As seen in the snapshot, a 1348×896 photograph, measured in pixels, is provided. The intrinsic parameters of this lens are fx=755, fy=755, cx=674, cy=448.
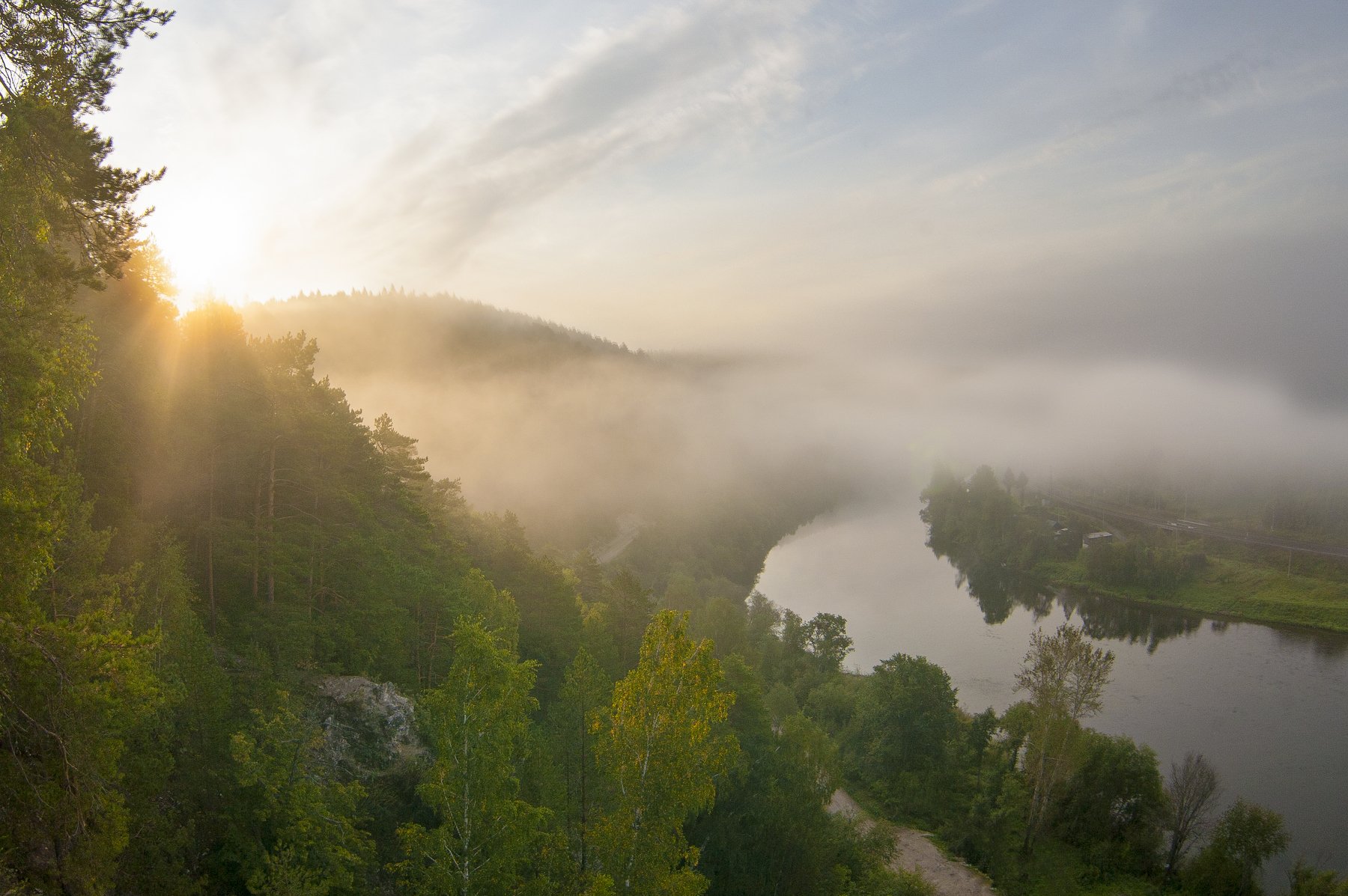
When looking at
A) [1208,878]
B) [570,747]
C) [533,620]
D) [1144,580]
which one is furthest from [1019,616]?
[570,747]

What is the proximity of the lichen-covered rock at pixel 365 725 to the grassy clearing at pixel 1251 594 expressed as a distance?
10357cm

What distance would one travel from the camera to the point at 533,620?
35.8 metres

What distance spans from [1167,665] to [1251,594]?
1467 inches

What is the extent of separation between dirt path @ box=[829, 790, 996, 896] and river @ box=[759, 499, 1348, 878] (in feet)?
49.1

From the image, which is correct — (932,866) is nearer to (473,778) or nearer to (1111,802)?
(1111,802)

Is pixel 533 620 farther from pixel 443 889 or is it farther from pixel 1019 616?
pixel 1019 616

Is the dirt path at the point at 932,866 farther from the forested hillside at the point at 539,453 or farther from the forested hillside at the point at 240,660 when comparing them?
the forested hillside at the point at 539,453

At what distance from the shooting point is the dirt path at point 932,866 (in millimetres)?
35281

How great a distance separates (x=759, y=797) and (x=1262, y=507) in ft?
553

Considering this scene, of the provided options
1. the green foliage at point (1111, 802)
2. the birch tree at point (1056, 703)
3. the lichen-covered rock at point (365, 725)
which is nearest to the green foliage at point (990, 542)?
the green foliage at point (1111, 802)

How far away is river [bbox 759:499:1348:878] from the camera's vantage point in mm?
48031

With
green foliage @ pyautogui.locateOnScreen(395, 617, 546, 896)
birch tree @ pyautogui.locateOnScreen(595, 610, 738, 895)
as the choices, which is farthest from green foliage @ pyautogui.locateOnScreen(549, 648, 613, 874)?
green foliage @ pyautogui.locateOnScreen(395, 617, 546, 896)

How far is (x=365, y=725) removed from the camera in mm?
19984

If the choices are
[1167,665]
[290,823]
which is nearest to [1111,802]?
[1167,665]
